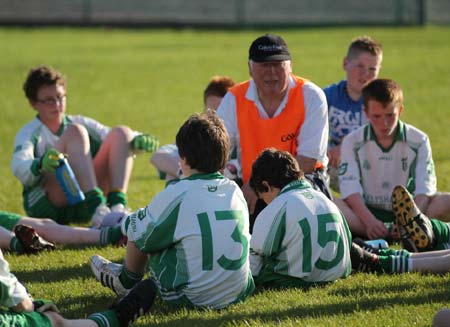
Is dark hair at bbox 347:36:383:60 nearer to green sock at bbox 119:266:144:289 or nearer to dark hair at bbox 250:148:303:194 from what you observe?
dark hair at bbox 250:148:303:194

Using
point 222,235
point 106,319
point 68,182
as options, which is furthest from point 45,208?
point 106,319

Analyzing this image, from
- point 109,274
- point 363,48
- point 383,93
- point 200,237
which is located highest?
point 363,48

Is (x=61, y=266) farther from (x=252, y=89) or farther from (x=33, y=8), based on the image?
(x=33, y=8)

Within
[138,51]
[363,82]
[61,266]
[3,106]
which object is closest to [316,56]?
[138,51]

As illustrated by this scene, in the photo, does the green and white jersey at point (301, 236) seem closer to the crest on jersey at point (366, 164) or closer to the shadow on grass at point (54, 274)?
the shadow on grass at point (54, 274)

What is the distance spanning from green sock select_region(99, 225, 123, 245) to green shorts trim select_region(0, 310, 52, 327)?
8.54ft

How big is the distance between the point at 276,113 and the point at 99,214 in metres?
1.83

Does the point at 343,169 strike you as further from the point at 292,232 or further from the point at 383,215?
the point at 292,232

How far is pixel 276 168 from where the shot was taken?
5.89 meters

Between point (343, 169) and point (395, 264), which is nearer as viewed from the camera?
point (395, 264)

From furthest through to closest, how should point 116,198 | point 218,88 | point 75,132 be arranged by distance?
A: 1. point 218,88
2. point 116,198
3. point 75,132

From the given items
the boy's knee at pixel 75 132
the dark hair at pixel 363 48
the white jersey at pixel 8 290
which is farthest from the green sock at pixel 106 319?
the dark hair at pixel 363 48

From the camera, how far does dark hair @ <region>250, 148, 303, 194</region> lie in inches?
231

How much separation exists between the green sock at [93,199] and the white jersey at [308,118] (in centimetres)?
149
